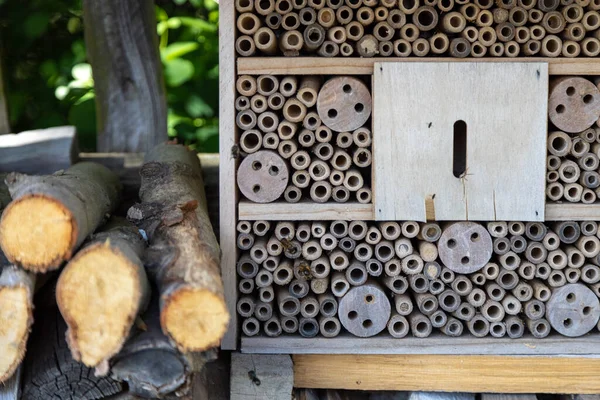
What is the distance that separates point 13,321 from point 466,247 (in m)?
1.56

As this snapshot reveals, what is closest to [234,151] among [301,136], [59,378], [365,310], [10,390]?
[301,136]

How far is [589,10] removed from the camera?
2.69 m

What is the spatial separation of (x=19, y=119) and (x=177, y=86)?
103 centimetres

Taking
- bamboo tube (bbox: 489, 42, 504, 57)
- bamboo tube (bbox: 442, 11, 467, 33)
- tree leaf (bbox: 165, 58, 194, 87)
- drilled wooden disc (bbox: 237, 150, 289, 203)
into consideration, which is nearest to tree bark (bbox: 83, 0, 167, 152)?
tree leaf (bbox: 165, 58, 194, 87)

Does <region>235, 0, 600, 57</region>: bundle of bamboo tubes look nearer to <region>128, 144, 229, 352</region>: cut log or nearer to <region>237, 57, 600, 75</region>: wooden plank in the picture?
<region>237, 57, 600, 75</region>: wooden plank

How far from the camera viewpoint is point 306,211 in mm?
2711

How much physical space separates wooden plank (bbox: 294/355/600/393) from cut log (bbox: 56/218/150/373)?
104 centimetres

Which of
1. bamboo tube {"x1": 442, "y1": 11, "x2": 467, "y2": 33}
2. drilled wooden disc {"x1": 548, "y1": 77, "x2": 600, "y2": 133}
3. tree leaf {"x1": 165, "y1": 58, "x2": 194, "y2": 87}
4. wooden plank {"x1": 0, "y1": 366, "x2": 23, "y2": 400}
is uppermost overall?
bamboo tube {"x1": 442, "y1": 11, "x2": 467, "y2": 33}

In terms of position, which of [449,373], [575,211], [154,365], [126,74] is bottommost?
[449,373]

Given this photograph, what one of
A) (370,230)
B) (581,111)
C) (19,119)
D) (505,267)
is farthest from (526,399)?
(19,119)

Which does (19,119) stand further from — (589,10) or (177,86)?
(589,10)

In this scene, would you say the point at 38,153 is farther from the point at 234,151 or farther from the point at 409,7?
the point at 409,7

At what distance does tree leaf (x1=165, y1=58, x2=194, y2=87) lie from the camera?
4.68 m

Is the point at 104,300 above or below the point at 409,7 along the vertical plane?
below
